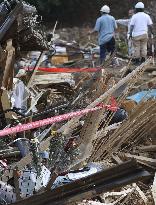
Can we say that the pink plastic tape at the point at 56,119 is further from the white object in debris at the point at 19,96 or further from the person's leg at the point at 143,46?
the person's leg at the point at 143,46

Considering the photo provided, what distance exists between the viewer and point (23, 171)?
17.9 ft

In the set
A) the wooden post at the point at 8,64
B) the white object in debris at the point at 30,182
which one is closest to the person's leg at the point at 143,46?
the wooden post at the point at 8,64

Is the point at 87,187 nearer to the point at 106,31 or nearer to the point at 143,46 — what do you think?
the point at 106,31

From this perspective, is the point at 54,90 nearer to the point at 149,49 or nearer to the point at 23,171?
the point at 23,171

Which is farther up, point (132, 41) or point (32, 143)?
point (32, 143)

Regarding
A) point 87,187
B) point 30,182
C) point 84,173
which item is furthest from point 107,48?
point 87,187

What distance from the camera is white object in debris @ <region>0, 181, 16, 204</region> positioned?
17.6 feet

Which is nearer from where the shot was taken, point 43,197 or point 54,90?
point 43,197

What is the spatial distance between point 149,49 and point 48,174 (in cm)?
1305

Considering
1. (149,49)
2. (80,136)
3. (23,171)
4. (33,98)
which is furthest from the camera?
(149,49)

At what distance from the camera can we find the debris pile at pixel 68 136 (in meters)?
4.85

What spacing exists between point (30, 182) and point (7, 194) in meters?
0.26

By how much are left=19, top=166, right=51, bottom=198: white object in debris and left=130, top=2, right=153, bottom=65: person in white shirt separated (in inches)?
351

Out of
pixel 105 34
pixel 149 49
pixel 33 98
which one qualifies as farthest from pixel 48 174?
pixel 149 49
